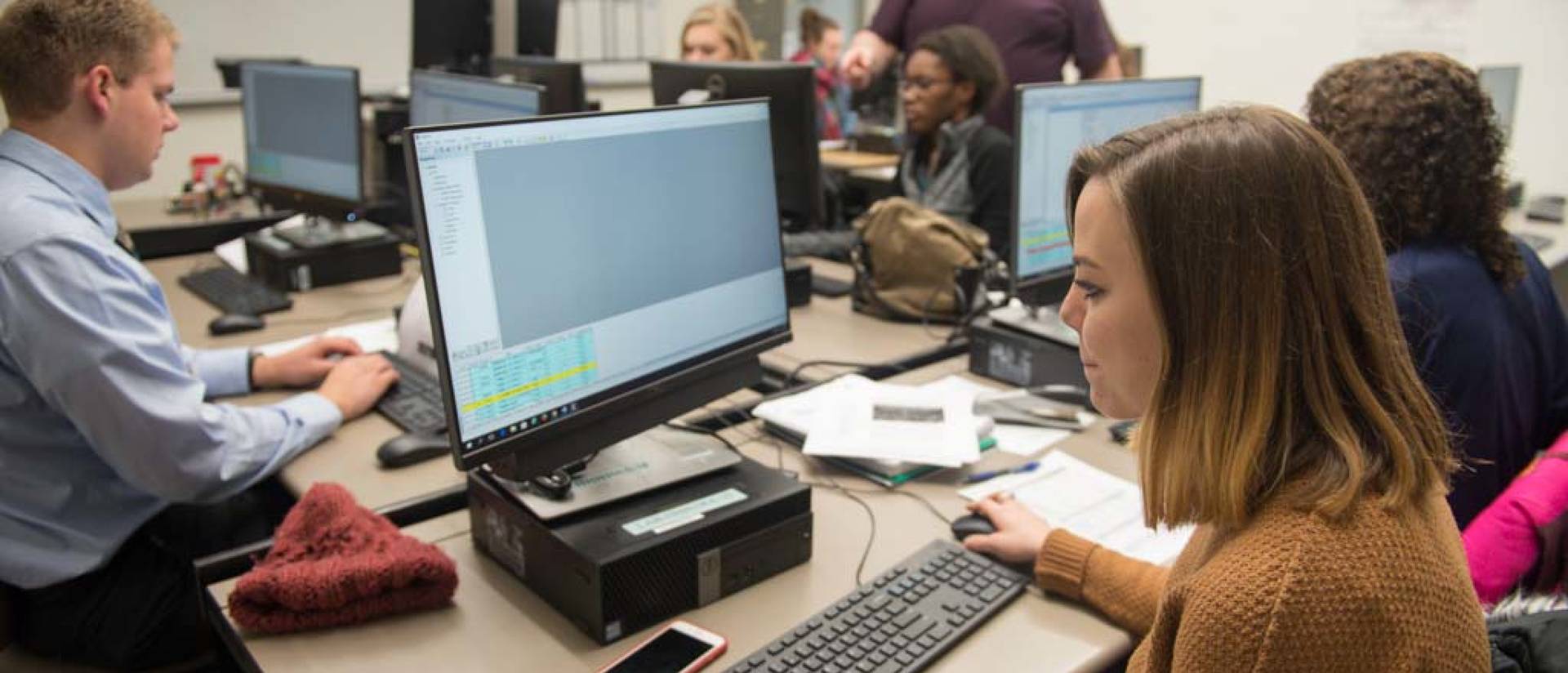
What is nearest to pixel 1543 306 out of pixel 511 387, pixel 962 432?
pixel 962 432

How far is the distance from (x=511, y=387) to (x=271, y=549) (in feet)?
1.13

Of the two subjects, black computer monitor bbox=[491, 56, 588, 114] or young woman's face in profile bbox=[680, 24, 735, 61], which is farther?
young woman's face in profile bbox=[680, 24, 735, 61]

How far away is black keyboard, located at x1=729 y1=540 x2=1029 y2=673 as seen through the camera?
1.04m

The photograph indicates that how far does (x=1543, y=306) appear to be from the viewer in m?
1.57

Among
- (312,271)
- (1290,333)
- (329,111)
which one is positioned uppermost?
(329,111)

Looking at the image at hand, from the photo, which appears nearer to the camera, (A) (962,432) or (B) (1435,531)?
(B) (1435,531)

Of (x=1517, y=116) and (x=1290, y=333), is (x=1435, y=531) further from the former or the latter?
(x=1517, y=116)

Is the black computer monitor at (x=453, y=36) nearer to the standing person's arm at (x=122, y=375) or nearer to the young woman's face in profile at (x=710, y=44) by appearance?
the young woman's face in profile at (x=710, y=44)

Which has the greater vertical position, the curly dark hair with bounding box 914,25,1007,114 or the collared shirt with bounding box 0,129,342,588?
the curly dark hair with bounding box 914,25,1007,114

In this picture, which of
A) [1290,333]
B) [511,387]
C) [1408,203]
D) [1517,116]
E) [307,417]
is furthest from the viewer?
[1517,116]

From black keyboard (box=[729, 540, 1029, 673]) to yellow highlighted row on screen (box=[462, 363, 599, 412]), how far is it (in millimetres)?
352

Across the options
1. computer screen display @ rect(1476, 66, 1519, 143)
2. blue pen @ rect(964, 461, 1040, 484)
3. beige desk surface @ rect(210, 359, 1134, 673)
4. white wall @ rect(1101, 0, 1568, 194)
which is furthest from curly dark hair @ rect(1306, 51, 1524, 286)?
computer screen display @ rect(1476, 66, 1519, 143)

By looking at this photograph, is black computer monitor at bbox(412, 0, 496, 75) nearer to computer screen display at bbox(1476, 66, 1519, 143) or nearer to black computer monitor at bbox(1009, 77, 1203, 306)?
black computer monitor at bbox(1009, 77, 1203, 306)

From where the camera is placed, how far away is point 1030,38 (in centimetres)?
314
